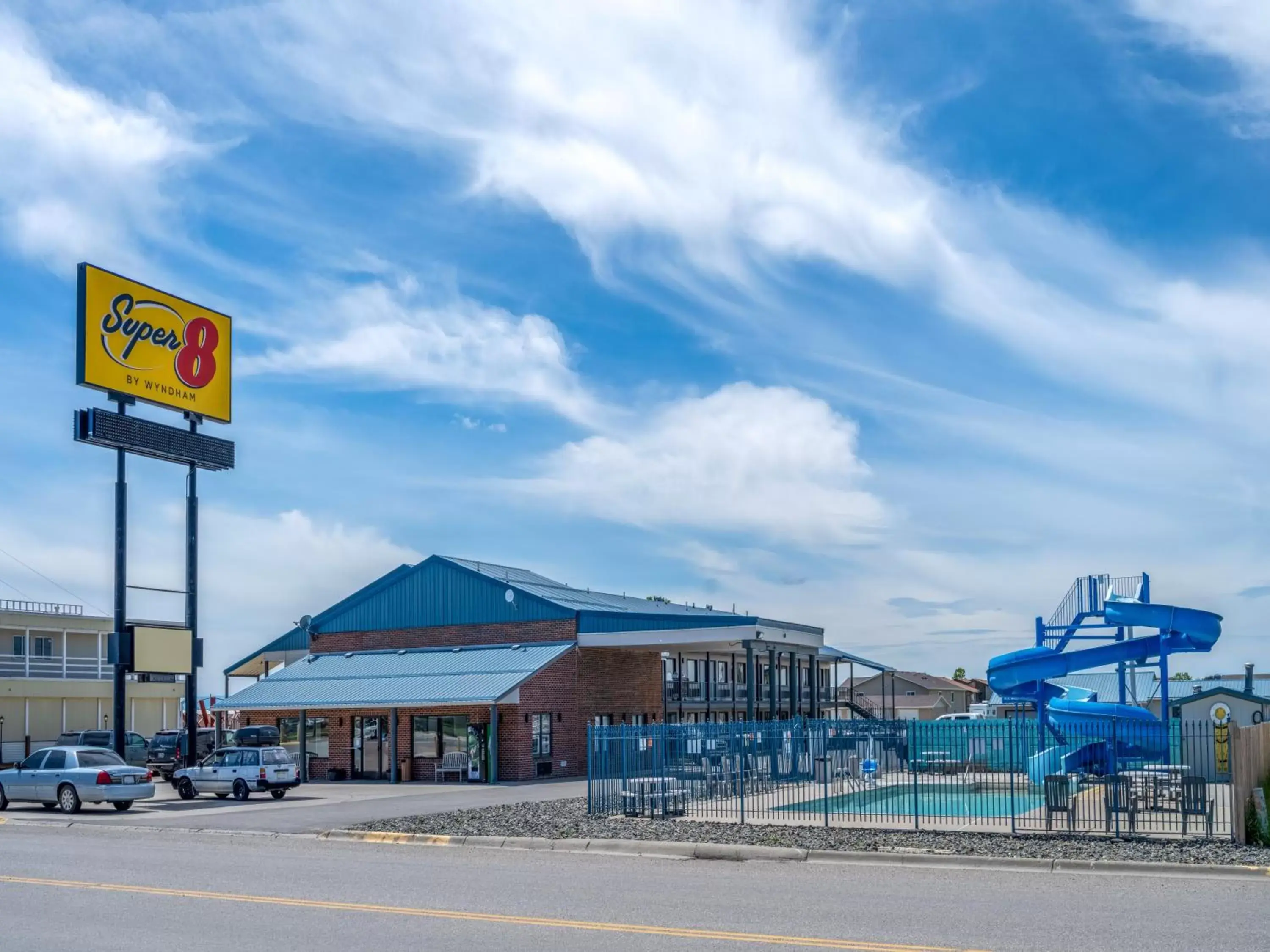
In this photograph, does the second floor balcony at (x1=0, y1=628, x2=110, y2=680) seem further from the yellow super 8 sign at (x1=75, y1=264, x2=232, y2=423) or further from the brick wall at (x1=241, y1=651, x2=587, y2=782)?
the yellow super 8 sign at (x1=75, y1=264, x2=232, y2=423)

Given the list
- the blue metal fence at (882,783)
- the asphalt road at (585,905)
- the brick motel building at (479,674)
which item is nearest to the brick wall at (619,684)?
the brick motel building at (479,674)

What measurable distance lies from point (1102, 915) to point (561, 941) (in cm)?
546

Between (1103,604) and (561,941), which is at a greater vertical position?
(1103,604)

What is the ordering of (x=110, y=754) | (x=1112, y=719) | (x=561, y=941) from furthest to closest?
1. (x=110, y=754)
2. (x=1112, y=719)
3. (x=561, y=941)

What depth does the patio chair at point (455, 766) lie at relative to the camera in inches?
1586

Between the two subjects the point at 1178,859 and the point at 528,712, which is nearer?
the point at 1178,859

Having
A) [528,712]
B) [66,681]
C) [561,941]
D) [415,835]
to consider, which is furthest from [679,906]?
[66,681]

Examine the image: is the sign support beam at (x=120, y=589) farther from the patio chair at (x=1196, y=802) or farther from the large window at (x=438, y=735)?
the patio chair at (x=1196, y=802)

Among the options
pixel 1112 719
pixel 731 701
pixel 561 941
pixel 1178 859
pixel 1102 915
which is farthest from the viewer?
pixel 731 701

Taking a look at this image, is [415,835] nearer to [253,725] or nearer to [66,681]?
[253,725]

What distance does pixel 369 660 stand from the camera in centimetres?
4628

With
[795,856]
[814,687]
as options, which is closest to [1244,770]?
[795,856]

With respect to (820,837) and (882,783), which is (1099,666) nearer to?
(882,783)

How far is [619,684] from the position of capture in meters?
46.0
